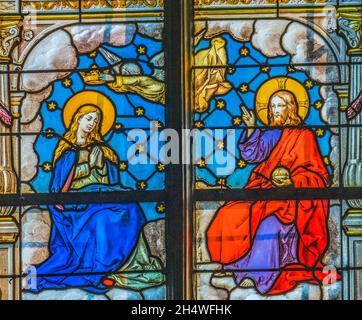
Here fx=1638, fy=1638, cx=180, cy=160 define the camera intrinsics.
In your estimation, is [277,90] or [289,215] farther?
[277,90]

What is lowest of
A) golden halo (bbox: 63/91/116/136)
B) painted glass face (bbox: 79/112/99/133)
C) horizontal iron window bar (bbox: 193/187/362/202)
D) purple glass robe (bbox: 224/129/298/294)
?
purple glass robe (bbox: 224/129/298/294)

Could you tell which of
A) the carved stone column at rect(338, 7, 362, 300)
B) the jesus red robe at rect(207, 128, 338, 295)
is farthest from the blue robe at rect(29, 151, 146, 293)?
the carved stone column at rect(338, 7, 362, 300)

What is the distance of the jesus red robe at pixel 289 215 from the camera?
995cm

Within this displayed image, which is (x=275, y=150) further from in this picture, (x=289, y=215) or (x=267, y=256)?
(x=267, y=256)

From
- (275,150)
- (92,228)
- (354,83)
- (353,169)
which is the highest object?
(354,83)

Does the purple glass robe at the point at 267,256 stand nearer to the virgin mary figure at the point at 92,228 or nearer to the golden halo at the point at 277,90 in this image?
the virgin mary figure at the point at 92,228

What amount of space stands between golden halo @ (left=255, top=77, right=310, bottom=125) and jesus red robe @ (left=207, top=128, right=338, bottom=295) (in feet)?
0.49

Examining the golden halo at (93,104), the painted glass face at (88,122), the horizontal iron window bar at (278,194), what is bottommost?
the horizontal iron window bar at (278,194)

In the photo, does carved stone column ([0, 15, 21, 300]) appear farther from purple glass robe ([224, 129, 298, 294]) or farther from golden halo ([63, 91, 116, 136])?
purple glass robe ([224, 129, 298, 294])

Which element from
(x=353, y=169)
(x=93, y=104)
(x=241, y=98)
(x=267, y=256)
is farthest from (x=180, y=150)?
(x=353, y=169)

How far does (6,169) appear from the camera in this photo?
32.9ft

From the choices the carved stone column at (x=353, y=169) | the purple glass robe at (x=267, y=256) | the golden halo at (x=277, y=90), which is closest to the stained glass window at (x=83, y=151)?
the purple glass robe at (x=267, y=256)

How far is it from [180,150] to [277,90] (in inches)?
28.0

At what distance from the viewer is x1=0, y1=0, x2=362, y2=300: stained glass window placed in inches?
392
